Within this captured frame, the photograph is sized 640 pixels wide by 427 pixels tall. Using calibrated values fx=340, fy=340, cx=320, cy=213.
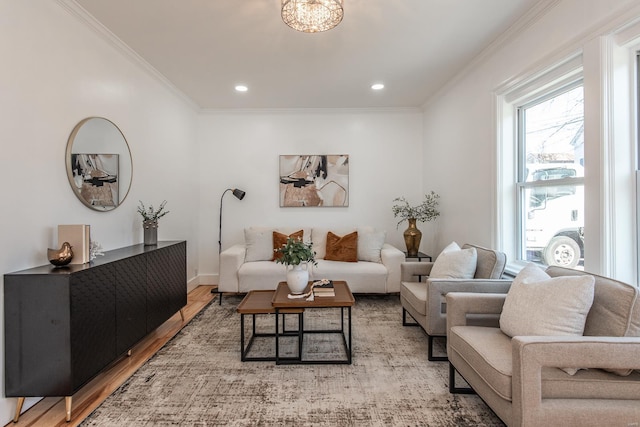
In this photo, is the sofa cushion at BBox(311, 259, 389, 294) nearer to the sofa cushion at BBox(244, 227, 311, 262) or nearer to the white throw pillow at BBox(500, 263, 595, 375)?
Result: the sofa cushion at BBox(244, 227, 311, 262)

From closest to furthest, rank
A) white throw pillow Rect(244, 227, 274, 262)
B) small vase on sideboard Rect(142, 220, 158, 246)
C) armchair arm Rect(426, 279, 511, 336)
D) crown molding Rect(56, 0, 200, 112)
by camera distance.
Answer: crown molding Rect(56, 0, 200, 112), armchair arm Rect(426, 279, 511, 336), small vase on sideboard Rect(142, 220, 158, 246), white throw pillow Rect(244, 227, 274, 262)

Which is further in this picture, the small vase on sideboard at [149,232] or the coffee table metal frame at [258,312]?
the small vase on sideboard at [149,232]

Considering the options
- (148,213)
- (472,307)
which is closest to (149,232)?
(148,213)

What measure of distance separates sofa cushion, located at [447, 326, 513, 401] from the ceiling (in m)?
2.31

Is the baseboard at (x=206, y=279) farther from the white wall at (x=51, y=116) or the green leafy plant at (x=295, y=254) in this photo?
the green leafy plant at (x=295, y=254)

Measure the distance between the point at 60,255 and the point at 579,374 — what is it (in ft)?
9.58

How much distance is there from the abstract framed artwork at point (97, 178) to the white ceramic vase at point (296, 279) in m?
1.68

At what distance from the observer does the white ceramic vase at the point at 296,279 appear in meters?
2.87

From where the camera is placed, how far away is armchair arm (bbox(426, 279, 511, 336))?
8.54 feet

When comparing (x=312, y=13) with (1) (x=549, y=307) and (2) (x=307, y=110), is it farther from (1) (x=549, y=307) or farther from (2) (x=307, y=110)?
(2) (x=307, y=110)

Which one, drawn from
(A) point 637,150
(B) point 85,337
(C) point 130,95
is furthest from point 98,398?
(A) point 637,150

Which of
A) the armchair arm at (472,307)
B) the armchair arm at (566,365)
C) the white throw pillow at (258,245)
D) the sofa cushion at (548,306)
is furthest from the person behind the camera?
the white throw pillow at (258,245)

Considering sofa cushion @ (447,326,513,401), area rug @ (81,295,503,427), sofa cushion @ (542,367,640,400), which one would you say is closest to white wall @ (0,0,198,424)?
area rug @ (81,295,503,427)

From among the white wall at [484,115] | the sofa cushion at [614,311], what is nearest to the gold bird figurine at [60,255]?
the sofa cushion at [614,311]
